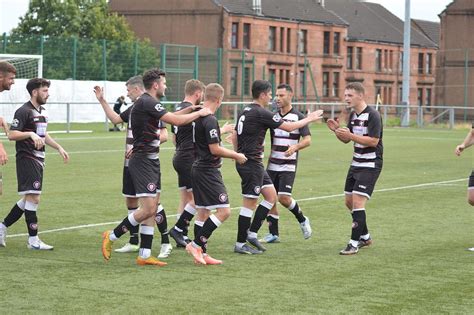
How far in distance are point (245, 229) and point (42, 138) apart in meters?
2.59

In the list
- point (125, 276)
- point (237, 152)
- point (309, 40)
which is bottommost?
point (125, 276)

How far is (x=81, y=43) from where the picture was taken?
56344 millimetres

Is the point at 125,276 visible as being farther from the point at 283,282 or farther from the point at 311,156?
the point at 311,156

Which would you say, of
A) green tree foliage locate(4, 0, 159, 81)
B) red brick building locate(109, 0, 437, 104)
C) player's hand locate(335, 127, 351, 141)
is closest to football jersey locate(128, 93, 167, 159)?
player's hand locate(335, 127, 351, 141)

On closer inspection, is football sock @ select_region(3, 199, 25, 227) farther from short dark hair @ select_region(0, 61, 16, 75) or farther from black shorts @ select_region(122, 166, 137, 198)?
short dark hair @ select_region(0, 61, 16, 75)

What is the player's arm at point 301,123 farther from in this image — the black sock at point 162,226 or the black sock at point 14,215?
the black sock at point 14,215

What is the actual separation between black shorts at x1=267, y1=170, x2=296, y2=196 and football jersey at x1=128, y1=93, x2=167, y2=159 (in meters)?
2.39

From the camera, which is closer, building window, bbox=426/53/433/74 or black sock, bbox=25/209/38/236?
black sock, bbox=25/209/38/236

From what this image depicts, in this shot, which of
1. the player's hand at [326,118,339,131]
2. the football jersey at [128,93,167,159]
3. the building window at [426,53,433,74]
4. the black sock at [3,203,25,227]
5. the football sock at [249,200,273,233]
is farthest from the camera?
the building window at [426,53,433,74]

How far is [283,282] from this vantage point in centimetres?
1056

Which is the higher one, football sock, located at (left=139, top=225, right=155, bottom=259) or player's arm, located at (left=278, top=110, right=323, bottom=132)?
player's arm, located at (left=278, top=110, right=323, bottom=132)

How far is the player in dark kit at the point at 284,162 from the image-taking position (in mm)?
13547

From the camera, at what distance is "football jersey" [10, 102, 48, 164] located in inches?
492

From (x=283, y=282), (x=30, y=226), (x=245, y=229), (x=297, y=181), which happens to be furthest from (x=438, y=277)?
(x=297, y=181)
